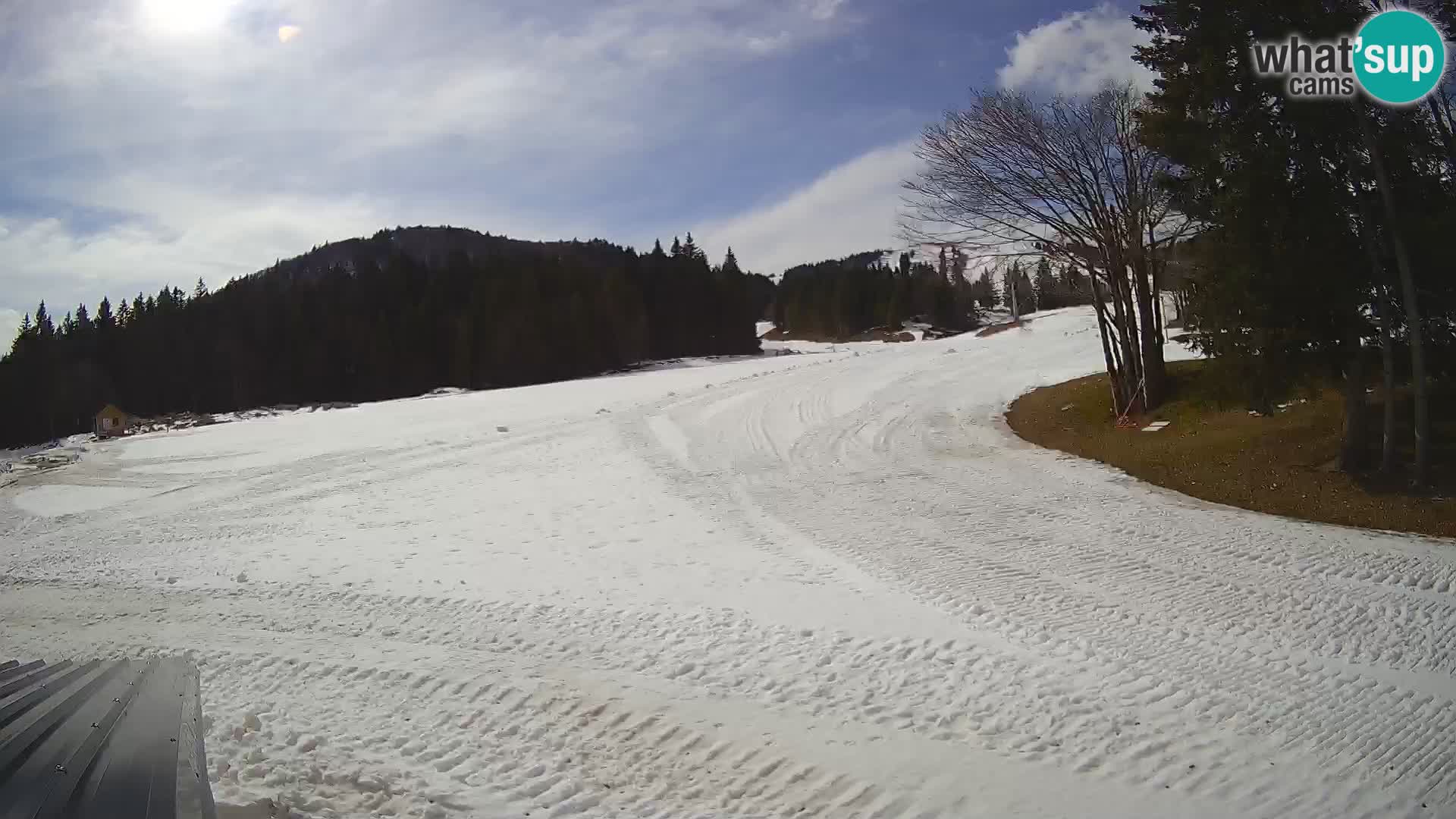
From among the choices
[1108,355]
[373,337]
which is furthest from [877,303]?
[1108,355]

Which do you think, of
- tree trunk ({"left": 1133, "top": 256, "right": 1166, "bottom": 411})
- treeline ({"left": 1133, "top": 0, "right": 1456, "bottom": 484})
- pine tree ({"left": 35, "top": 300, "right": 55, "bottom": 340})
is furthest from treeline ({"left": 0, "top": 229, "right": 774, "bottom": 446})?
treeline ({"left": 1133, "top": 0, "right": 1456, "bottom": 484})

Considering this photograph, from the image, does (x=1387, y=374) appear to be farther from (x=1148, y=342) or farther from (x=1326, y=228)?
(x=1148, y=342)

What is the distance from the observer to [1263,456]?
39.3ft

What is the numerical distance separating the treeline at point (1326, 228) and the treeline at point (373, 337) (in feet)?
145

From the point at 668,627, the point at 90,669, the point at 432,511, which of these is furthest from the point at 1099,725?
the point at 432,511

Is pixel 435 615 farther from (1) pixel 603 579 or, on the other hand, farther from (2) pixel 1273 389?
(2) pixel 1273 389

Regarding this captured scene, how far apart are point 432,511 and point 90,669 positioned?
6262 millimetres

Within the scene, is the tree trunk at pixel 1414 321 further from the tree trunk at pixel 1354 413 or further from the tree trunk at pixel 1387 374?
the tree trunk at pixel 1354 413

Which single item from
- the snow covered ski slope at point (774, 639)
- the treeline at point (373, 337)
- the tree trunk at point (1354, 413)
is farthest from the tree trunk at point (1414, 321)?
the treeline at point (373, 337)

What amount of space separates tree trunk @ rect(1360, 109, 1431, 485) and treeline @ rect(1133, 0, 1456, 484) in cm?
2

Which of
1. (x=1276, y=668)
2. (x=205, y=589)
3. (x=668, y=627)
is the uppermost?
(x=205, y=589)

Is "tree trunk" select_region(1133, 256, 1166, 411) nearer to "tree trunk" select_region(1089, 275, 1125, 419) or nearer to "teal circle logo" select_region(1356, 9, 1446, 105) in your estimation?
"tree trunk" select_region(1089, 275, 1125, 419)

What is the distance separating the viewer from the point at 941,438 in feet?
55.2

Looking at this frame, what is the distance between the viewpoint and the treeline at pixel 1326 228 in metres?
10.4
